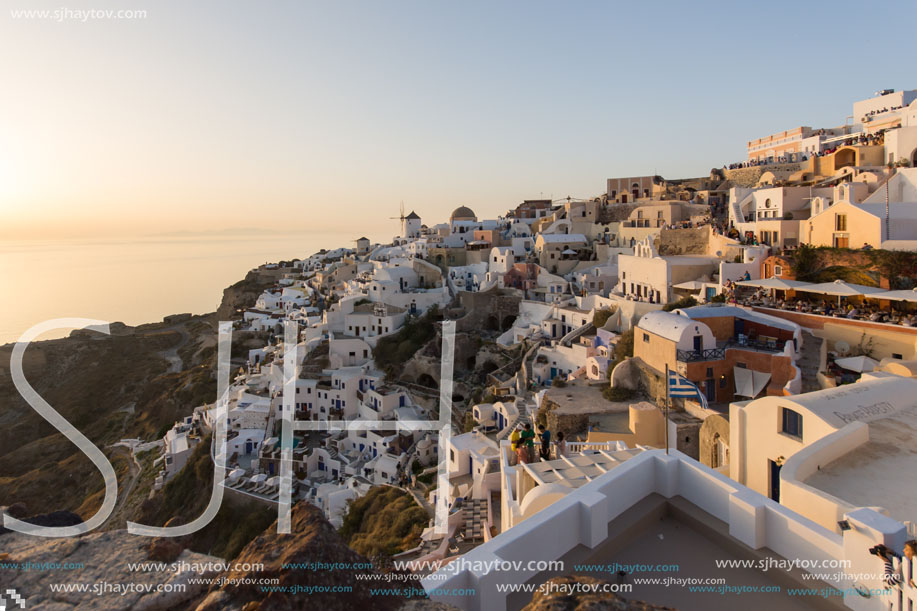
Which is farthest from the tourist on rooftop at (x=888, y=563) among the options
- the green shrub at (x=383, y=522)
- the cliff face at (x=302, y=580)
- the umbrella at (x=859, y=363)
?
the green shrub at (x=383, y=522)

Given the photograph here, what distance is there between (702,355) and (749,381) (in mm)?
1197

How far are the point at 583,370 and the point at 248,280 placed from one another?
46.2 m

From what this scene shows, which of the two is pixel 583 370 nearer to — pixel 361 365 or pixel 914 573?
pixel 361 365

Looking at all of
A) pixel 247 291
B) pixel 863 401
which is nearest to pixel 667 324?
pixel 863 401

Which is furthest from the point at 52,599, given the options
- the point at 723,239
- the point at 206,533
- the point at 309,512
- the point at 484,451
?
the point at 723,239

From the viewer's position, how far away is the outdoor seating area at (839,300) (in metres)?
12.7

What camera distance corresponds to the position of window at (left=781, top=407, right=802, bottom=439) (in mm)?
6312

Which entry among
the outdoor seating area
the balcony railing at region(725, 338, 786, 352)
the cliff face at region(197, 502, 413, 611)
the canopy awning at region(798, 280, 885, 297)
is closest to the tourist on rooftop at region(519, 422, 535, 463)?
the cliff face at region(197, 502, 413, 611)

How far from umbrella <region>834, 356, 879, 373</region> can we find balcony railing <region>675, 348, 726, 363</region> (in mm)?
2482

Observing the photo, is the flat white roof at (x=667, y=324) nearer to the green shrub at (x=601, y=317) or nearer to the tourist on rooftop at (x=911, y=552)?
the green shrub at (x=601, y=317)

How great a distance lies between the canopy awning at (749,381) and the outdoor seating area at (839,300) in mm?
2853

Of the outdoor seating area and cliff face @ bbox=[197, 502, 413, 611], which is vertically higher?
cliff face @ bbox=[197, 502, 413, 611]

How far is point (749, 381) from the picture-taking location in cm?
1286

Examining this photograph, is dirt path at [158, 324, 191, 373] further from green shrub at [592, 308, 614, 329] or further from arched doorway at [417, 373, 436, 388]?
green shrub at [592, 308, 614, 329]
